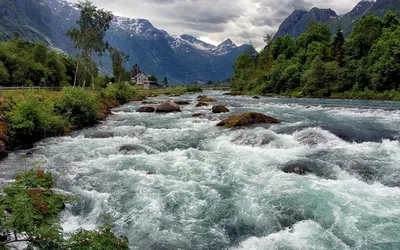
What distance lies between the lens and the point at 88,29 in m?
56.9

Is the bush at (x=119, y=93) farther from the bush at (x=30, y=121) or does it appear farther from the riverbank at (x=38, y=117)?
the bush at (x=30, y=121)

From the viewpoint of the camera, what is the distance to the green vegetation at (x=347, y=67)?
5962 cm

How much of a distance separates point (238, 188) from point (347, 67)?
69.9 m

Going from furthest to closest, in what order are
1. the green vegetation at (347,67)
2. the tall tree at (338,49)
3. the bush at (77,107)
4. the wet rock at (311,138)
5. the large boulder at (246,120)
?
the tall tree at (338,49)
the green vegetation at (347,67)
the bush at (77,107)
the large boulder at (246,120)
the wet rock at (311,138)

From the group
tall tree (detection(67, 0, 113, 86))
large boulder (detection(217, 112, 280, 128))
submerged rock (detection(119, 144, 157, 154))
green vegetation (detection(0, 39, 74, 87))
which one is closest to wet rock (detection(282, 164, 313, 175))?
submerged rock (detection(119, 144, 157, 154))

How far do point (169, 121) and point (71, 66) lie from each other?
203 feet

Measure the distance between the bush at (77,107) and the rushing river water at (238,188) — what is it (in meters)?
6.86

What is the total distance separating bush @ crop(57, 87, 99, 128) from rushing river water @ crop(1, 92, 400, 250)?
6858 millimetres

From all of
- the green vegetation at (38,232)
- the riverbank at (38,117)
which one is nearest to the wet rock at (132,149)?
the riverbank at (38,117)

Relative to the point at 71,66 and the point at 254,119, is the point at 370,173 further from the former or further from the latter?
the point at 71,66

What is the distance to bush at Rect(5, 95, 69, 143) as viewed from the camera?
21.4 meters

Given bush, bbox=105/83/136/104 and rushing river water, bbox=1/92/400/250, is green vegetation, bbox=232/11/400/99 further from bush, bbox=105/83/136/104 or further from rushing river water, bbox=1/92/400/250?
rushing river water, bbox=1/92/400/250

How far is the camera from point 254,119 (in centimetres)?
2784

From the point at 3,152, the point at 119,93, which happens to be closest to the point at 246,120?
the point at 3,152
